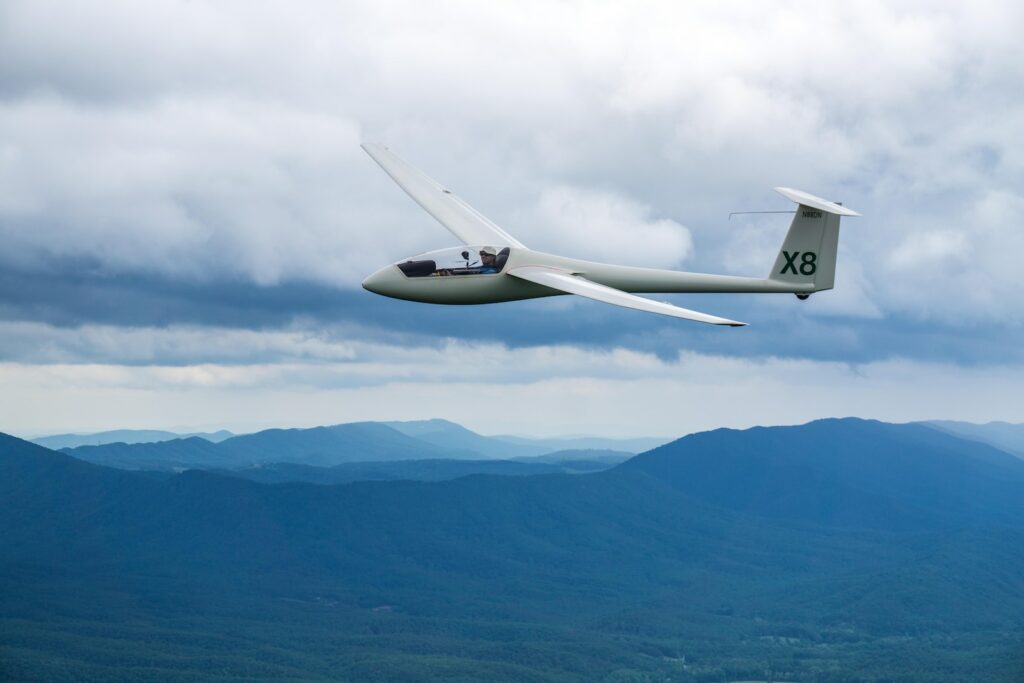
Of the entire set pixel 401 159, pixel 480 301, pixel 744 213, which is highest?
pixel 401 159

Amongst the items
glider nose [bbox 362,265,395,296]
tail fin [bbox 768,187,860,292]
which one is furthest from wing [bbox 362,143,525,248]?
tail fin [bbox 768,187,860,292]

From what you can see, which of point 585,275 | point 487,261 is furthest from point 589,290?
point 487,261

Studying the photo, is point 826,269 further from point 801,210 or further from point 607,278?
point 607,278

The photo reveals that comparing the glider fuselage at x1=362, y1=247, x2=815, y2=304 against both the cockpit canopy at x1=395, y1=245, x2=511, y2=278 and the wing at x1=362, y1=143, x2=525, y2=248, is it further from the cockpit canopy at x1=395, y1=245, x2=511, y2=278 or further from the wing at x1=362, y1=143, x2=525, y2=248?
the wing at x1=362, y1=143, x2=525, y2=248

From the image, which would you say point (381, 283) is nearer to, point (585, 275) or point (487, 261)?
point (487, 261)

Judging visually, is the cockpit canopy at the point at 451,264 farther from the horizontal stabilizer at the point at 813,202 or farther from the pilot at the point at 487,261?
the horizontal stabilizer at the point at 813,202

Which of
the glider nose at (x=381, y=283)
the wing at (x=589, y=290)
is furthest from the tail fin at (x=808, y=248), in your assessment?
the glider nose at (x=381, y=283)

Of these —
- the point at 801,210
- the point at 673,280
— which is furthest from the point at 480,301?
the point at 801,210
